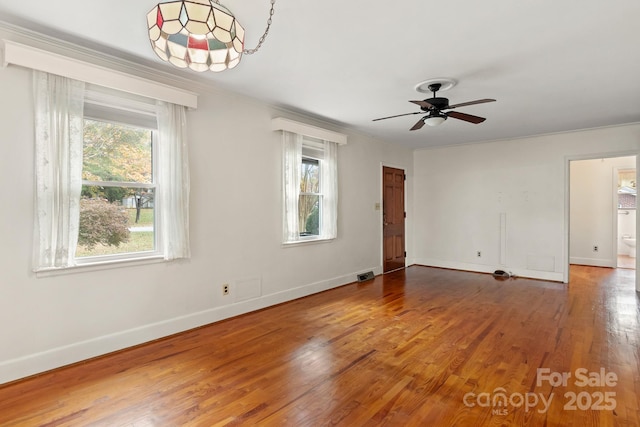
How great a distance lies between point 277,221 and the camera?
4246 mm

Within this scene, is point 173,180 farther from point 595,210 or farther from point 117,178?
point 595,210

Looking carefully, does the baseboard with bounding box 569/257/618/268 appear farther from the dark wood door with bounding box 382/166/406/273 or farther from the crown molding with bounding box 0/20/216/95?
the crown molding with bounding box 0/20/216/95

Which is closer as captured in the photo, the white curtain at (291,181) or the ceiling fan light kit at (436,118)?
the ceiling fan light kit at (436,118)

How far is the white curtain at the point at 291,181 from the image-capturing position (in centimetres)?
428

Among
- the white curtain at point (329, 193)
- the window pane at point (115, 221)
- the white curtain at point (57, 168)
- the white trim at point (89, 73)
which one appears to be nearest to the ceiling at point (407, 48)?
the white trim at point (89, 73)

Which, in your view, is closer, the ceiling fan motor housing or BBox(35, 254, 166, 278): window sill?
BBox(35, 254, 166, 278): window sill

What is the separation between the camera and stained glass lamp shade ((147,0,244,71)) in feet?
4.58

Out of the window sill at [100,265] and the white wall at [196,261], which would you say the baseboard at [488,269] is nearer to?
the white wall at [196,261]

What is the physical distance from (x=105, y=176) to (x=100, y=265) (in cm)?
77

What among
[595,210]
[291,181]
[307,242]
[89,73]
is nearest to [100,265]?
[89,73]

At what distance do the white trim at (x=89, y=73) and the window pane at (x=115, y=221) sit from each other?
880 mm

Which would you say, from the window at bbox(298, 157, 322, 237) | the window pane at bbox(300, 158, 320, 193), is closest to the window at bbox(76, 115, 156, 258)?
the window at bbox(298, 157, 322, 237)

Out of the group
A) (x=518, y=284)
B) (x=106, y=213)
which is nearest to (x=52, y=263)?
(x=106, y=213)

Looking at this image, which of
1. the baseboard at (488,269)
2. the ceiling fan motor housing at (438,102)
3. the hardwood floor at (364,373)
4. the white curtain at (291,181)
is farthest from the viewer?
the baseboard at (488,269)
